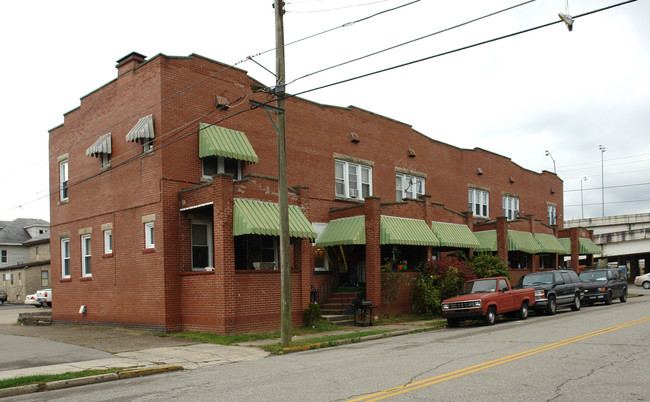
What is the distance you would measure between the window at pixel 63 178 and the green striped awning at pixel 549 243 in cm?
2696

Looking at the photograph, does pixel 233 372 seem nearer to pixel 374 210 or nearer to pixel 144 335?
pixel 144 335

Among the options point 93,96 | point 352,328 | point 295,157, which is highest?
point 93,96

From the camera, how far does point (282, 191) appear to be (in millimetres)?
15242

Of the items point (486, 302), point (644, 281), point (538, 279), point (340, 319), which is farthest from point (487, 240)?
point (644, 281)

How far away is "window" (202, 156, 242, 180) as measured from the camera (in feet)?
67.6

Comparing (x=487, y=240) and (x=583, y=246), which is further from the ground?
(x=487, y=240)

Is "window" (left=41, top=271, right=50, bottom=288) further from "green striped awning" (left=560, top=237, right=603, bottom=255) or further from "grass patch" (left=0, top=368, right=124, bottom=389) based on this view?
"green striped awning" (left=560, top=237, right=603, bottom=255)

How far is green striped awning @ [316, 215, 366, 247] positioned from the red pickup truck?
14.1 ft

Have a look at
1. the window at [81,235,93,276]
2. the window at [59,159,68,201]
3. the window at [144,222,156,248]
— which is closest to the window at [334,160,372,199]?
the window at [144,222,156,248]

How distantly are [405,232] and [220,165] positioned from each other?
8.18m

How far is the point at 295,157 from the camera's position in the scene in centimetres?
2388

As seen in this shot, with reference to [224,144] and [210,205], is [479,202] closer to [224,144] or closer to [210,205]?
[224,144]

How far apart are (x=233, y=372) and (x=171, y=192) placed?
30.5ft

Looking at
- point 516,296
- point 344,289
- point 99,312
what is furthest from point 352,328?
point 99,312
